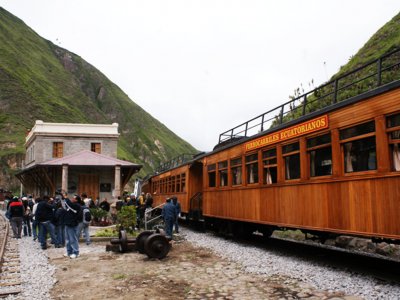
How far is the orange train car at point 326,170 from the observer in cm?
700

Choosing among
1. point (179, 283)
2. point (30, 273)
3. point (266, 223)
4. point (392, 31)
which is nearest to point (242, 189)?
point (266, 223)

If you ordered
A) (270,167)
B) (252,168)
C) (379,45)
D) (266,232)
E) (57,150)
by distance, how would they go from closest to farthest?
1. (270,167)
2. (252,168)
3. (266,232)
4. (379,45)
5. (57,150)

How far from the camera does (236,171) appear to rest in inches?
515

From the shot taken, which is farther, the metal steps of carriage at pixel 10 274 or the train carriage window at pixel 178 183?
the train carriage window at pixel 178 183

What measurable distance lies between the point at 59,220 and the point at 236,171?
559cm

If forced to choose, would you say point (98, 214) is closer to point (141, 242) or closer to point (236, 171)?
point (236, 171)

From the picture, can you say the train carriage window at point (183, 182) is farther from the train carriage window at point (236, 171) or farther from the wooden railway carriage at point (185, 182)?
the train carriage window at point (236, 171)

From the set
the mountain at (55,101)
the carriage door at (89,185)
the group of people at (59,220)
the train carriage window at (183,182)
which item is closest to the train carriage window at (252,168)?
the group of people at (59,220)

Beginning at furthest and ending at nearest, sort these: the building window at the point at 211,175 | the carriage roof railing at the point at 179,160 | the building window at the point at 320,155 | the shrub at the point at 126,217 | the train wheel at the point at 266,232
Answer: the carriage roof railing at the point at 179,160 < the building window at the point at 211,175 < the shrub at the point at 126,217 < the train wheel at the point at 266,232 < the building window at the point at 320,155

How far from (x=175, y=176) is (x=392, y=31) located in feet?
81.8

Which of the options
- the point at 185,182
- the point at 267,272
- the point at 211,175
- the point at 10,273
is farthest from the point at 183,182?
the point at 267,272

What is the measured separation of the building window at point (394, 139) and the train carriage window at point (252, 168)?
4.97 meters

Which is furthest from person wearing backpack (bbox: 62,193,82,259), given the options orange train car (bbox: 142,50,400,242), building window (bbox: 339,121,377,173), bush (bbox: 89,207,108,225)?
bush (bbox: 89,207,108,225)

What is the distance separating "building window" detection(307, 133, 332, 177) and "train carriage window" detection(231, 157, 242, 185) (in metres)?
3.68
